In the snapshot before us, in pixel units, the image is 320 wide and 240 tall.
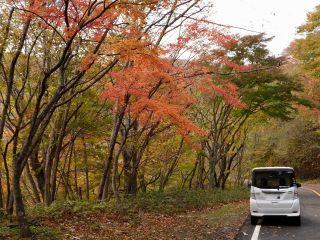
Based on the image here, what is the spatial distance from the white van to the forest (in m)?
3.45

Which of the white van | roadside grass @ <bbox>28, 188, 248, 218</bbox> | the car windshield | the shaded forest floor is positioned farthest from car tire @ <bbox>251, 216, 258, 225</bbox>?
roadside grass @ <bbox>28, 188, 248, 218</bbox>

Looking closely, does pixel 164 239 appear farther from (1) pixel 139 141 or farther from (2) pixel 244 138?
(2) pixel 244 138

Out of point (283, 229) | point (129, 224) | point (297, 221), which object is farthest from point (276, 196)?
point (129, 224)

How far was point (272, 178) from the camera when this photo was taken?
13180 millimetres

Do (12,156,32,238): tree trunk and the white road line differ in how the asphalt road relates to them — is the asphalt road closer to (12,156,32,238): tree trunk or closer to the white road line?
the white road line

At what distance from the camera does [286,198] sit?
1255cm

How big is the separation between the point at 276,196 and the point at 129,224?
199 inches

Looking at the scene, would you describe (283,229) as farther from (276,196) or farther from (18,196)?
(18,196)

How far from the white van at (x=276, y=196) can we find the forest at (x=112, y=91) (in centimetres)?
345

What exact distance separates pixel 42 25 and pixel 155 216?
25.0 feet

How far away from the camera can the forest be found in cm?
907

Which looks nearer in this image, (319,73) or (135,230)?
(135,230)

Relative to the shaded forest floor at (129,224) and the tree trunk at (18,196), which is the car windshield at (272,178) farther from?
the tree trunk at (18,196)

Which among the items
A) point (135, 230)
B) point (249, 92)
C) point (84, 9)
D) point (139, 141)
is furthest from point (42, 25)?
point (249, 92)
